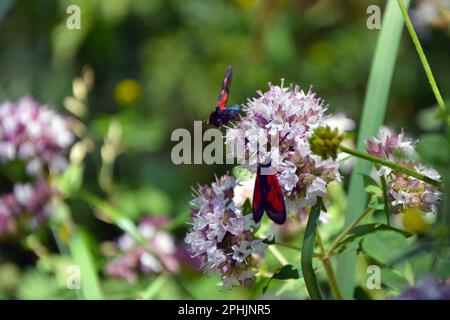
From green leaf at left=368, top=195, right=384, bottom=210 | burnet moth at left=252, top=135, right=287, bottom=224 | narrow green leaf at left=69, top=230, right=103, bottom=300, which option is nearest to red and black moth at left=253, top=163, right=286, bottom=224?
burnet moth at left=252, top=135, right=287, bottom=224

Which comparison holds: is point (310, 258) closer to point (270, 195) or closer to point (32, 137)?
point (270, 195)

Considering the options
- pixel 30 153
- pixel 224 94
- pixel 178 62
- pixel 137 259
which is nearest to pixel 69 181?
pixel 30 153

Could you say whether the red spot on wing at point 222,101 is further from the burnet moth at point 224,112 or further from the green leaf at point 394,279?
the green leaf at point 394,279

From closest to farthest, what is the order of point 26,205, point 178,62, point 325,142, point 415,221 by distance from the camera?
point 325,142
point 415,221
point 26,205
point 178,62

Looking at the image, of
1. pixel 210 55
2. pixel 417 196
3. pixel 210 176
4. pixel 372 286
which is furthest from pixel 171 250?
pixel 210 55

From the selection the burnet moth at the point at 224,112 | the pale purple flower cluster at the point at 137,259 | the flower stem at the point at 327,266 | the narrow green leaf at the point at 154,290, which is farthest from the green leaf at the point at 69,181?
the flower stem at the point at 327,266

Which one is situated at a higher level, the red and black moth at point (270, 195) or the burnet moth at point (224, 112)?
the burnet moth at point (224, 112)

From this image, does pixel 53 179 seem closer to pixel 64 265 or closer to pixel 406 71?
pixel 64 265
